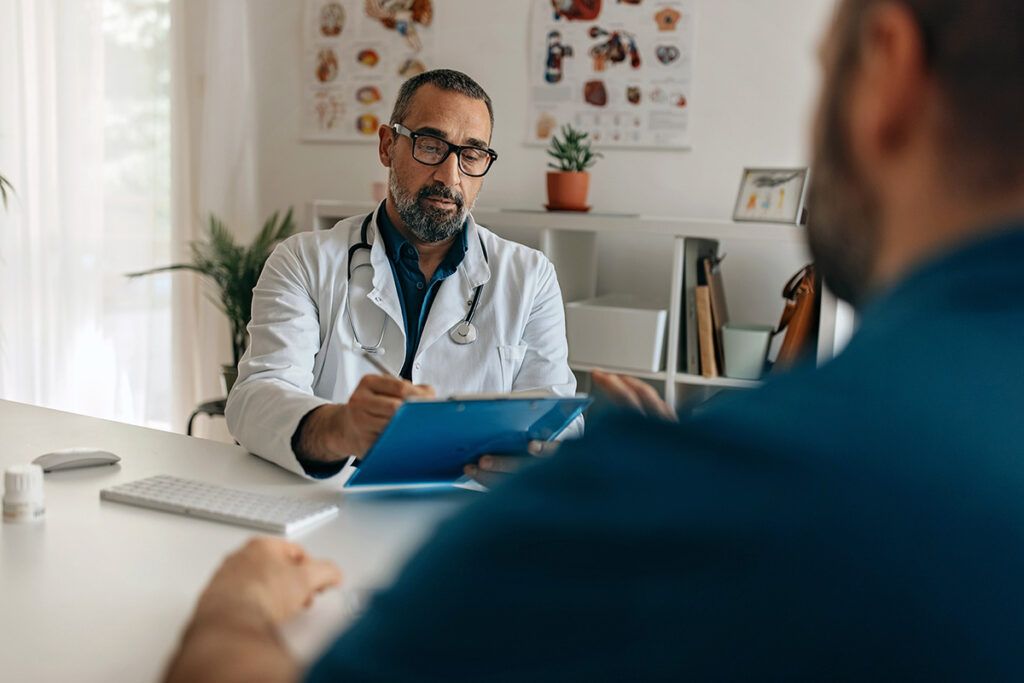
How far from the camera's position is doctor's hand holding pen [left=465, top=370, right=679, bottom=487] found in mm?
1246

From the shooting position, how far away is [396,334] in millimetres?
2168

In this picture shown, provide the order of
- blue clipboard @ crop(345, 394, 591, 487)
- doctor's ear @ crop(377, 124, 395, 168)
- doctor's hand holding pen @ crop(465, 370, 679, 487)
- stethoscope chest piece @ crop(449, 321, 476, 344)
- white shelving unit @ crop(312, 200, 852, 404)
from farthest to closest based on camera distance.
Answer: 1. white shelving unit @ crop(312, 200, 852, 404)
2. doctor's ear @ crop(377, 124, 395, 168)
3. stethoscope chest piece @ crop(449, 321, 476, 344)
4. blue clipboard @ crop(345, 394, 591, 487)
5. doctor's hand holding pen @ crop(465, 370, 679, 487)

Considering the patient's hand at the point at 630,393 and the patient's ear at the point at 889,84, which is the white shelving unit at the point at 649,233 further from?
the patient's ear at the point at 889,84

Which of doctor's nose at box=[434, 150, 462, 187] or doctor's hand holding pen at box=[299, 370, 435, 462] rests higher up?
doctor's nose at box=[434, 150, 462, 187]

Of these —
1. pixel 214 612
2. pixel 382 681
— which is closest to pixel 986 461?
pixel 382 681

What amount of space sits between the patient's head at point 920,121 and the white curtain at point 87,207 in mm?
3882

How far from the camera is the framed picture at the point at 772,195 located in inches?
110

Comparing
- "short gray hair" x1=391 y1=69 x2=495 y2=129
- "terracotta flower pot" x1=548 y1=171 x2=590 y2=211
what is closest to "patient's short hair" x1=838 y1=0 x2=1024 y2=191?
"short gray hair" x1=391 y1=69 x2=495 y2=129

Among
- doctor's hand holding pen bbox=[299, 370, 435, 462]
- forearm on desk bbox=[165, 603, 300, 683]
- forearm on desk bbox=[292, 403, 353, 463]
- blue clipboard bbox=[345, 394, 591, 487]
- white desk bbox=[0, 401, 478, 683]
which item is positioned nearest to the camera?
forearm on desk bbox=[165, 603, 300, 683]

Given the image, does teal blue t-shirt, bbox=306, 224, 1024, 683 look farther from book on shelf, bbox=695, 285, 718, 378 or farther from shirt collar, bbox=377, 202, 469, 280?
book on shelf, bbox=695, 285, 718, 378

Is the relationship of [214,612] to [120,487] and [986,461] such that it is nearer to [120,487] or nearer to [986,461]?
[986,461]

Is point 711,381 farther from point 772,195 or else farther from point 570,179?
point 570,179

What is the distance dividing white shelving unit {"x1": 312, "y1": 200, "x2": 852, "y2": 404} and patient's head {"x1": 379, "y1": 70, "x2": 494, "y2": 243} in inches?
29.1

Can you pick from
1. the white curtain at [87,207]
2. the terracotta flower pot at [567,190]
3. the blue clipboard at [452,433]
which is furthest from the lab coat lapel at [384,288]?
the white curtain at [87,207]
